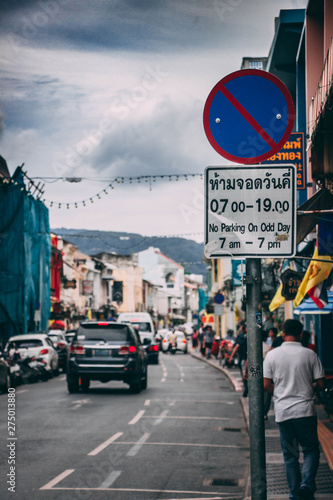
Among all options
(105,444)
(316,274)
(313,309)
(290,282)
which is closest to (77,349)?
(290,282)

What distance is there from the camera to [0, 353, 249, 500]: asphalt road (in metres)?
8.74

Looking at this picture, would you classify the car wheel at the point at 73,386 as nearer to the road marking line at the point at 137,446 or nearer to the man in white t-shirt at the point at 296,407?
the road marking line at the point at 137,446

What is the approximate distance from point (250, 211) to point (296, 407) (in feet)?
10.5

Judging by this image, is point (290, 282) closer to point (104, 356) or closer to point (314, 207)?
point (104, 356)

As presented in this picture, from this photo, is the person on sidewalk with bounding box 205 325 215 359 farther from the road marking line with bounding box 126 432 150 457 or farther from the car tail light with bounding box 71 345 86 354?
the road marking line with bounding box 126 432 150 457

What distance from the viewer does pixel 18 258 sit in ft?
121

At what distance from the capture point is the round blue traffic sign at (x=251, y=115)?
4504 millimetres

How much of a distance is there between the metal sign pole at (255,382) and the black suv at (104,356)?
16.6m

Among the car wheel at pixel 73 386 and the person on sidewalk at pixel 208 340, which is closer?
→ the car wheel at pixel 73 386

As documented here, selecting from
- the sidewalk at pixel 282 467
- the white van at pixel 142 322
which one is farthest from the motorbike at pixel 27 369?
the white van at pixel 142 322

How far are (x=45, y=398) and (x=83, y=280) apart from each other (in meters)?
61.9

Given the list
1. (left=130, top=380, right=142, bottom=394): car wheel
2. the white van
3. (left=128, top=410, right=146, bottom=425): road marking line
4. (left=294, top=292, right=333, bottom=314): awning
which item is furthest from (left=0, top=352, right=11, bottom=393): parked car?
the white van

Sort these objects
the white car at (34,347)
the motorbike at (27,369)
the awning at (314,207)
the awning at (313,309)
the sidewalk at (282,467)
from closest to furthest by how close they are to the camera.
A: the sidewalk at (282,467), the awning at (314,207), the awning at (313,309), the motorbike at (27,369), the white car at (34,347)

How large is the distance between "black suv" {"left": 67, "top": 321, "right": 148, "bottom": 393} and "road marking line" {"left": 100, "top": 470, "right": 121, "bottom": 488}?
1103cm
